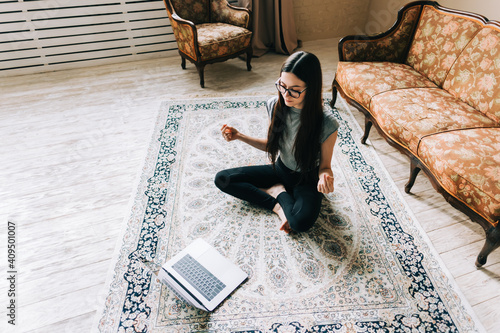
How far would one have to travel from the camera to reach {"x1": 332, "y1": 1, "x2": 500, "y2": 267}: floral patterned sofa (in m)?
1.43

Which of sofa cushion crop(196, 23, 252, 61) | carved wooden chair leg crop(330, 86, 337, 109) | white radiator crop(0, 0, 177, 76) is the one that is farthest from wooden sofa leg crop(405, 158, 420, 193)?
white radiator crop(0, 0, 177, 76)

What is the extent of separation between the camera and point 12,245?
1614 millimetres

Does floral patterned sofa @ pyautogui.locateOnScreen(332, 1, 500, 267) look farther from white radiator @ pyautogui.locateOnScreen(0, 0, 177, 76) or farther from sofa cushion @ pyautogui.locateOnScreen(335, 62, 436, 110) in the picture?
white radiator @ pyautogui.locateOnScreen(0, 0, 177, 76)

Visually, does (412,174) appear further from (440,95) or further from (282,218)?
(282,218)

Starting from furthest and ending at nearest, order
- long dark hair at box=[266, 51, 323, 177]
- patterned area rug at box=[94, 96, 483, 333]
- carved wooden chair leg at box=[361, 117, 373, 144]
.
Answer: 1. carved wooden chair leg at box=[361, 117, 373, 144]
2. patterned area rug at box=[94, 96, 483, 333]
3. long dark hair at box=[266, 51, 323, 177]

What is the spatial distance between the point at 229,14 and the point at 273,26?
2.13 feet

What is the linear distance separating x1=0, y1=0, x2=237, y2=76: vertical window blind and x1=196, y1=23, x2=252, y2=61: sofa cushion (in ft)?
2.51

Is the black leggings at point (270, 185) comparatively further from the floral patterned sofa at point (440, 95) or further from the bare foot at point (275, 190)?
the floral patterned sofa at point (440, 95)

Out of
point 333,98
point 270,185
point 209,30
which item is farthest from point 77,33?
point 270,185

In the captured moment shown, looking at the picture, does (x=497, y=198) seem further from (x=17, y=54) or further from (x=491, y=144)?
(x=17, y=54)

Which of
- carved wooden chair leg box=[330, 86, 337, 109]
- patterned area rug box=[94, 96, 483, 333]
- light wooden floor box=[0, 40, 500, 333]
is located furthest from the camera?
carved wooden chair leg box=[330, 86, 337, 109]

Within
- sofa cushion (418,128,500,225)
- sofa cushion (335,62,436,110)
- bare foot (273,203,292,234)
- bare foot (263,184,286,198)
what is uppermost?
sofa cushion (335,62,436,110)

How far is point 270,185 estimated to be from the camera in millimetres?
1767

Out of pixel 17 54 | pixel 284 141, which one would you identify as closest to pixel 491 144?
pixel 284 141
